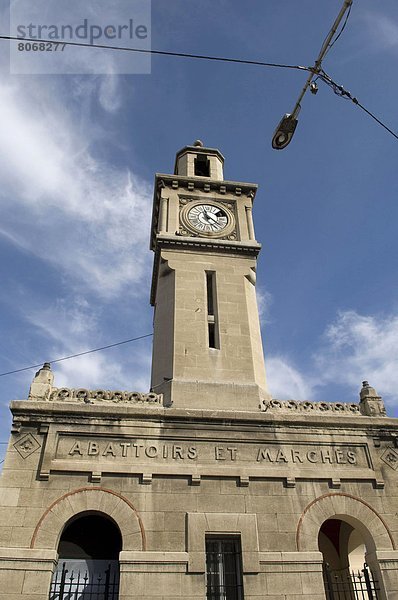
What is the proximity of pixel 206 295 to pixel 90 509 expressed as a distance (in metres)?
9.43

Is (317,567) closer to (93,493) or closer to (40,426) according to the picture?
(93,493)

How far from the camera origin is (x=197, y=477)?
48.8ft

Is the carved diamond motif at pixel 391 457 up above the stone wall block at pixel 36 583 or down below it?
above

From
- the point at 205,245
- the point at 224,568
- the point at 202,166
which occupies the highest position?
the point at 202,166

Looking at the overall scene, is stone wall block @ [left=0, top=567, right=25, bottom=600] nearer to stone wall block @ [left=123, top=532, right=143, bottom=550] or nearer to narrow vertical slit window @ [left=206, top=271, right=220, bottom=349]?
stone wall block @ [left=123, top=532, right=143, bottom=550]

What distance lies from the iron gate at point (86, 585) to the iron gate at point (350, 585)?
631cm

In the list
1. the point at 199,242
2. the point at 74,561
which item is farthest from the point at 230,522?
the point at 199,242

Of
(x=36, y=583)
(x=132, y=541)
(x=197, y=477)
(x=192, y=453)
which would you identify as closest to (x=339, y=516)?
(x=197, y=477)

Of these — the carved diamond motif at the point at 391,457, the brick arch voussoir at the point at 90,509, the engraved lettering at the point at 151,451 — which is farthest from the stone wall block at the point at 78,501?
the carved diamond motif at the point at 391,457

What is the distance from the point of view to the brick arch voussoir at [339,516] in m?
14.4

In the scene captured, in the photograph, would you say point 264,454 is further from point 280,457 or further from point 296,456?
point 296,456

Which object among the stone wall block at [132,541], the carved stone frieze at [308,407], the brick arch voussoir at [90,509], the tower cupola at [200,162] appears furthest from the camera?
the tower cupola at [200,162]

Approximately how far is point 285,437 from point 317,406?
1.91 meters

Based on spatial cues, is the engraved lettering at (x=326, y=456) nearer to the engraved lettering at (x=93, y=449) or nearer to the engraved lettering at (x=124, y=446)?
the engraved lettering at (x=124, y=446)
